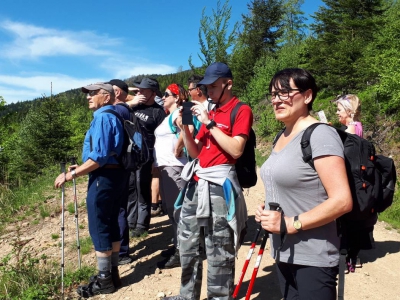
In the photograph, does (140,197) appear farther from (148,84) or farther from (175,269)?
(148,84)

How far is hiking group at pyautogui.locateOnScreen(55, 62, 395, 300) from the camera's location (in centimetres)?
175

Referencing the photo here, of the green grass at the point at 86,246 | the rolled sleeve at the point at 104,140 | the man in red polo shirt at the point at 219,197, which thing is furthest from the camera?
the green grass at the point at 86,246

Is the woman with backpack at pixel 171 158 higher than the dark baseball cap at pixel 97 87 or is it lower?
lower

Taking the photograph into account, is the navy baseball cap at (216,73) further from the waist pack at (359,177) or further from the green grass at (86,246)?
the green grass at (86,246)

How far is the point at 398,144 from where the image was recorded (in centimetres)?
979

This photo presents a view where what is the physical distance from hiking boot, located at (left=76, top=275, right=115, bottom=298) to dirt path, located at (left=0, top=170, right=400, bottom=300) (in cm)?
6

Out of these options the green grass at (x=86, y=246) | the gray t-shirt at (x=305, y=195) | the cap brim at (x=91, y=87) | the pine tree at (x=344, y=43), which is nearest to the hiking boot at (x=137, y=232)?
the green grass at (x=86, y=246)

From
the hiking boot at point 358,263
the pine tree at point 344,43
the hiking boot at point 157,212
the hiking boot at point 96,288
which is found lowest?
the hiking boot at point 358,263

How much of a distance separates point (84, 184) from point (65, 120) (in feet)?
34.5

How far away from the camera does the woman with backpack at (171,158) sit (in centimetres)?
417

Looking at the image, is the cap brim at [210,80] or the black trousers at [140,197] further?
the black trousers at [140,197]

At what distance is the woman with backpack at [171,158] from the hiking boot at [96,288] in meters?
0.75

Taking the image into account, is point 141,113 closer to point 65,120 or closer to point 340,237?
point 340,237

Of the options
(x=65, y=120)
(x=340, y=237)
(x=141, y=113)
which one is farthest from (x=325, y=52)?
(x=340, y=237)
